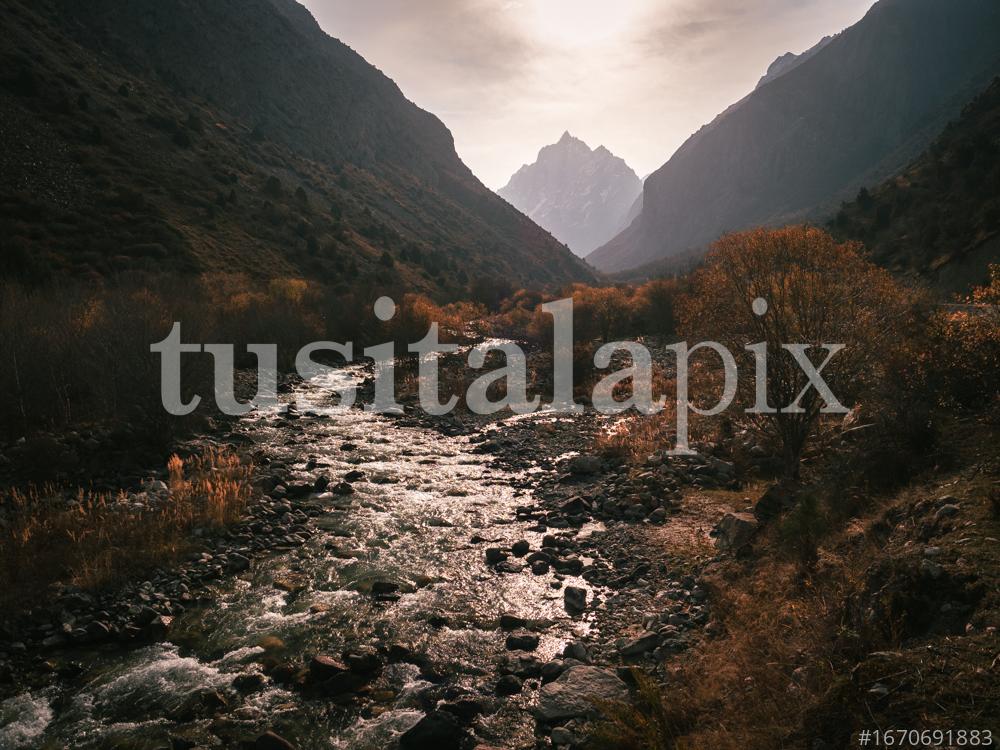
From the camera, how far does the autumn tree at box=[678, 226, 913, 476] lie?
35.8 ft

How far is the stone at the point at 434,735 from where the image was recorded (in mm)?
6199

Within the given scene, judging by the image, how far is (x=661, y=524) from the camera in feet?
39.2


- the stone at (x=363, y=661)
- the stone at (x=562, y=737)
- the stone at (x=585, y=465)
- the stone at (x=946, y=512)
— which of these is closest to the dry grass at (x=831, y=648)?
the stone at (x=946, y=512)

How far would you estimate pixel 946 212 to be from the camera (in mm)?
40562

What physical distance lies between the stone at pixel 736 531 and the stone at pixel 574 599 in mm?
2817

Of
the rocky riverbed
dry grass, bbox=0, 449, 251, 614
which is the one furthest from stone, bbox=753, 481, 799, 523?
dry grass, bbox=0, 449, 251, 614

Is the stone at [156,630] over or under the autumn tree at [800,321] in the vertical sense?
under

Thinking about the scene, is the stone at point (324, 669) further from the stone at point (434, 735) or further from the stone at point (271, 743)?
the stone at point (434, 735)

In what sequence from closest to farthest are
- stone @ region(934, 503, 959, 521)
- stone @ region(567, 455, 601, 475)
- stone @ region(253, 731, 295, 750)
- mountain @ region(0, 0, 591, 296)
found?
stone @ region(253, 731, 295, 750) < stone @ region(934, 503, 959, 521) < stone @ region(567, 455, 601, 475) < mountain @ region(0, 0, 591, 296)

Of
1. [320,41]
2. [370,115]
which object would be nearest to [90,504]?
[370,115]

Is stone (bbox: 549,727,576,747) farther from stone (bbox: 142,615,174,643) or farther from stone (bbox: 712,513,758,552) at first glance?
stone (bbox: 142,615,174,643)

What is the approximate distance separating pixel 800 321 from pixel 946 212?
4165cm

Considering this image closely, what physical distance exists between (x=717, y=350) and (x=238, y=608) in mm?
11116

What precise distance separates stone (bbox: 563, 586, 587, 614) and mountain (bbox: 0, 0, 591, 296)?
36.9 metres
